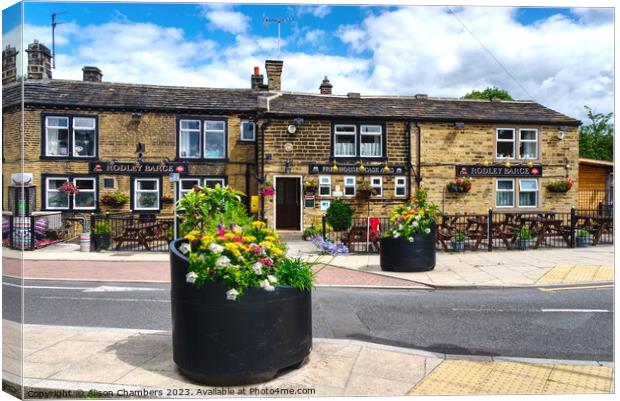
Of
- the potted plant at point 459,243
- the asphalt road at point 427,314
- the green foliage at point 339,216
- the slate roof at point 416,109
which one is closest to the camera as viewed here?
the asphalt road at point 427,314

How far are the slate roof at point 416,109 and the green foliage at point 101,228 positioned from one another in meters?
6.40

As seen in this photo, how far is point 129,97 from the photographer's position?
677 inches

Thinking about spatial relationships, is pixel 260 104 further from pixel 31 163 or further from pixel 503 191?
pixel 503 191

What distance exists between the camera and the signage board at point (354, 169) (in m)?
16.6

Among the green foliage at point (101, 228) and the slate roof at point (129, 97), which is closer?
the green foliage at point (101, 228)

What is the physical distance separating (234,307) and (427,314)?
405 centimetres

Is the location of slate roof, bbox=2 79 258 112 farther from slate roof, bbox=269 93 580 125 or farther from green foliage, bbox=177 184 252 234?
green foliage, bbox=177 184 252 234

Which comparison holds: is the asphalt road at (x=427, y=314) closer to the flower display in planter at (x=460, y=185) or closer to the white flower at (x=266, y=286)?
the white flower at (x=266, y=286)

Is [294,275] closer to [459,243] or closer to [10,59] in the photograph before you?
[10,59]

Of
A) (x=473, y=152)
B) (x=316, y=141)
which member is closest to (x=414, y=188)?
(x=473, y=152)

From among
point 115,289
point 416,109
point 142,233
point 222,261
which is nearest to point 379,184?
point 416,109

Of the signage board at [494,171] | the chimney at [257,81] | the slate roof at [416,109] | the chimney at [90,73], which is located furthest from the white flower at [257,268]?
the chimney at [90,73]

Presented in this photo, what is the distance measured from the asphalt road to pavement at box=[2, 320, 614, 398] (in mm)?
531

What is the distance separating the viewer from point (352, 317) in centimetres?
701
